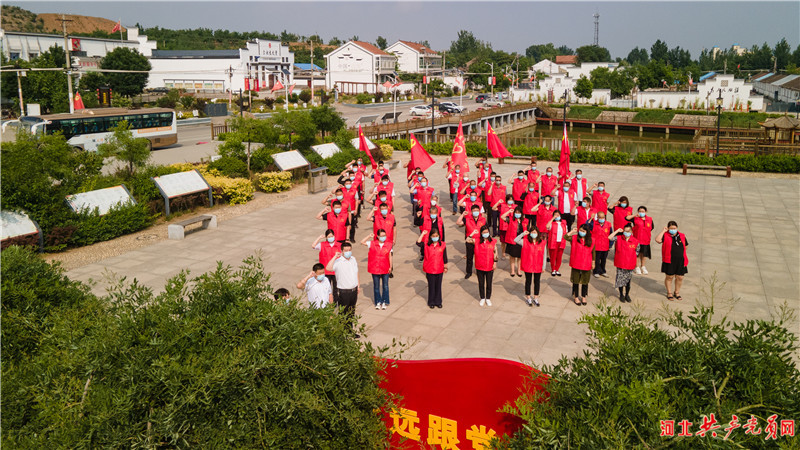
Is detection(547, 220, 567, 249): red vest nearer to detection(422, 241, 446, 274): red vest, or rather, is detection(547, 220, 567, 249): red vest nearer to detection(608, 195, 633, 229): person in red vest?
detection(608, 195, 633, 229): person in red vest

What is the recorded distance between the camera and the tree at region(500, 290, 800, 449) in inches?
153

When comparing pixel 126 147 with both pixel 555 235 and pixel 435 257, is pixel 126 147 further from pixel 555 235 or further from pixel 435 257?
pixel 555 235

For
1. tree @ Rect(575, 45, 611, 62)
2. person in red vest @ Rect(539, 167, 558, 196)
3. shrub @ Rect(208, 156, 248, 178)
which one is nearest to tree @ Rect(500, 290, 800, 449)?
person in red vest @ Rect(539, 167, 558, 196)

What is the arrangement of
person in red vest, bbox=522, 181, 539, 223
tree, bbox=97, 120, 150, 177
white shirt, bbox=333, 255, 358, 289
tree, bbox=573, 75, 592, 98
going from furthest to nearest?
1. tree, bbox=573, 75, 592, 98
2. tree, bbox=97, 120, 150, 177
3. person in red vest, bbox=522, 181, 539, 223
4. white shirt, bbox=333, 255, 358, 289

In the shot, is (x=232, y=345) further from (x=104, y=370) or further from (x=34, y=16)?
(x=34, y=16)

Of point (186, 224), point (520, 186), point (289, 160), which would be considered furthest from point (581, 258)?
point (289, 160)

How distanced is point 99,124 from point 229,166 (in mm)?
11220

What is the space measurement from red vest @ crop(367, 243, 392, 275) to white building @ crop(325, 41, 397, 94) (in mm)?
74948

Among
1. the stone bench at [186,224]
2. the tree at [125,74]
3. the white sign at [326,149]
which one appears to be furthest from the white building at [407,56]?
the stone bench at [186,224]

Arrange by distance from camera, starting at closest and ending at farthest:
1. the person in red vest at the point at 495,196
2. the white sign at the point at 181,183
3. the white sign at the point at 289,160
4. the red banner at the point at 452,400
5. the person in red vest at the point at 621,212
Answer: the red banner at the point at 452,400, the person in red vest at the point at 621,212, the person in red vest at the point at 495,196, the white sign at the point at 181,183, the white sign at the point at 289,160

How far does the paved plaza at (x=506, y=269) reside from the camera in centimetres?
958

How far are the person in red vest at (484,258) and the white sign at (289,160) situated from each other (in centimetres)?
1305

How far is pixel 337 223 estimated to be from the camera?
11.8m

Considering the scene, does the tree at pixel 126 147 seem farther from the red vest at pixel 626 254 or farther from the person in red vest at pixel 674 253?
the person in red vest at pixel 674 253
